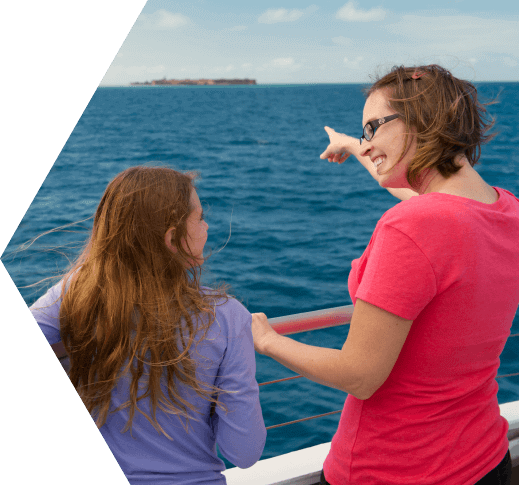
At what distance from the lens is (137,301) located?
1.07 m

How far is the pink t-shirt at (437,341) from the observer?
848mm

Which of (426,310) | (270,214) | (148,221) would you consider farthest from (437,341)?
(270,214)

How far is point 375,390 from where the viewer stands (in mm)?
936

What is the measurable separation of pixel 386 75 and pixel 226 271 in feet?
34.9

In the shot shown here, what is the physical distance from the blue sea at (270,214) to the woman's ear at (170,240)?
0.20 meters

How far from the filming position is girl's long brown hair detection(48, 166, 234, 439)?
105cm

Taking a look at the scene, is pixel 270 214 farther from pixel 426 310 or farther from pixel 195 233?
pixel 426 310

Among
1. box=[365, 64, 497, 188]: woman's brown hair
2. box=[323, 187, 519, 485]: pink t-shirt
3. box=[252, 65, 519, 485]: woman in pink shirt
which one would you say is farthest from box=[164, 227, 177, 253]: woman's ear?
box=[365, 64, 497, 188]: woman's brown hair

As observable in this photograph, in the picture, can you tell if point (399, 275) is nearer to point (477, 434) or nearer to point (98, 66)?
point (477, 434)

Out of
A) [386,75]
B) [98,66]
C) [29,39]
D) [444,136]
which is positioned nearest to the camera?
[29,39]

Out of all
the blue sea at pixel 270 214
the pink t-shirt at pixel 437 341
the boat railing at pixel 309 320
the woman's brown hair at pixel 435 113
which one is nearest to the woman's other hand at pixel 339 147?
the blue sea at pixel 270 214

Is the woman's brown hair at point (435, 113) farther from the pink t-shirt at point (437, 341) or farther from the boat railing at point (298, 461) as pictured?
the boat railing at point (298, 461)

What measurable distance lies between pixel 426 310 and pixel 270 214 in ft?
54.9

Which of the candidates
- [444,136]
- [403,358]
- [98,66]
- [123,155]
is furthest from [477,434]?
[123,155]
